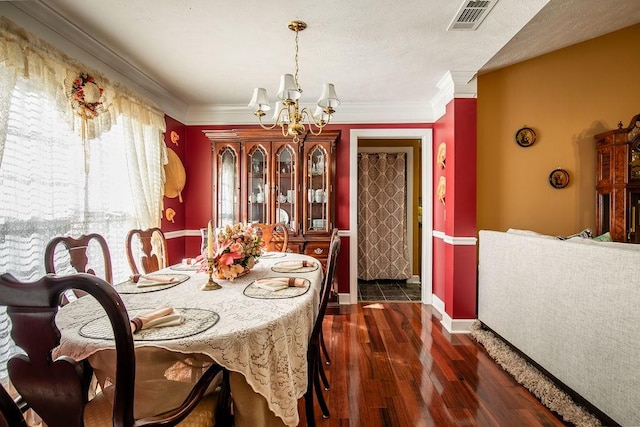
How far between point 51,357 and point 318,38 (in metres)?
2.36

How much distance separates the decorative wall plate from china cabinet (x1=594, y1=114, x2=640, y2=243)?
610 mm

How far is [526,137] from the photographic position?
11.1 feet

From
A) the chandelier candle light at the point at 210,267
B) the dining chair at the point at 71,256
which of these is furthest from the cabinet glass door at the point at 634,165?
the dining chair at the point at 71,256

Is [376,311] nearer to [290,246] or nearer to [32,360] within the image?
[290,246]

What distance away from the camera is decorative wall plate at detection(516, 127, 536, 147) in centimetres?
339

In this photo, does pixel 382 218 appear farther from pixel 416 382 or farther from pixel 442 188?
pixel 416 382

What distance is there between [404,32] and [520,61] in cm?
190

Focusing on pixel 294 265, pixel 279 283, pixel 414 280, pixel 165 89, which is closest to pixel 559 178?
pixel 414 280

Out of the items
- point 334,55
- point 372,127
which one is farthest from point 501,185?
point 334,55

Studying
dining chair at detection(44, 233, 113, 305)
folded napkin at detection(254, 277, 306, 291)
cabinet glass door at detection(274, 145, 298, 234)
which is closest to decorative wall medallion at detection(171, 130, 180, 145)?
cabinet glass door at detection(274, 145, 298, 234)

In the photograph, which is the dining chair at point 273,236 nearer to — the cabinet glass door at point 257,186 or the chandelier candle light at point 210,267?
the cabinet glass door at point 257,186

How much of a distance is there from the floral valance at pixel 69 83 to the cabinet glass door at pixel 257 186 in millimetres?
1254

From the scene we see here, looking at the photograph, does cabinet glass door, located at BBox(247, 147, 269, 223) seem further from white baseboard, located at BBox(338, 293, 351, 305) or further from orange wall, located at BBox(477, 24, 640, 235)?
orange wall, located at BBox(477, 24, 640, 235)

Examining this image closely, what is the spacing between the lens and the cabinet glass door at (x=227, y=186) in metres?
3.82
